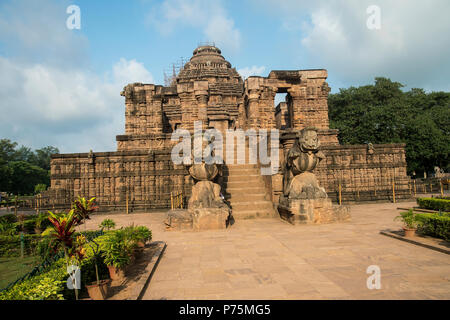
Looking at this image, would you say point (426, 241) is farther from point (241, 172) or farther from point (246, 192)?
point (241, 172)

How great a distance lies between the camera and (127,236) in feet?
15.6

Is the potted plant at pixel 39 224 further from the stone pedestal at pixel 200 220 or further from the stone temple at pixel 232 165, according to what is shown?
the stone temple at pixel 232 165

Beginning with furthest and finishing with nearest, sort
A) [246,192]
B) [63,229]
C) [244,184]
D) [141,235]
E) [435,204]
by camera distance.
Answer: [244,184] < [246,192] < [435,204] < [141,235] < [63,229]

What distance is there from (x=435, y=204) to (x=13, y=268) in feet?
42.0

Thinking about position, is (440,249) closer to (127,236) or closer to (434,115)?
(127,236)

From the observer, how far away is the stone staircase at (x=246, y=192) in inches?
364

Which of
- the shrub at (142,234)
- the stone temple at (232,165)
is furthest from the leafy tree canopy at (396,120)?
the shrub at (142,234)

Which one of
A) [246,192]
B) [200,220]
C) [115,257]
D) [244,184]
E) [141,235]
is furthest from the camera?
[244,184]

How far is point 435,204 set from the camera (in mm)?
9508

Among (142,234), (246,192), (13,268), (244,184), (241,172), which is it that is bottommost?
(13,268)

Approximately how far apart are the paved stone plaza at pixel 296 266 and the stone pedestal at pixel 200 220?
2.16 ft

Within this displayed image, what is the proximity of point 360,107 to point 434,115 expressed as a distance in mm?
8107

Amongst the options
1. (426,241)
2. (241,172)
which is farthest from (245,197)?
(426,241)
